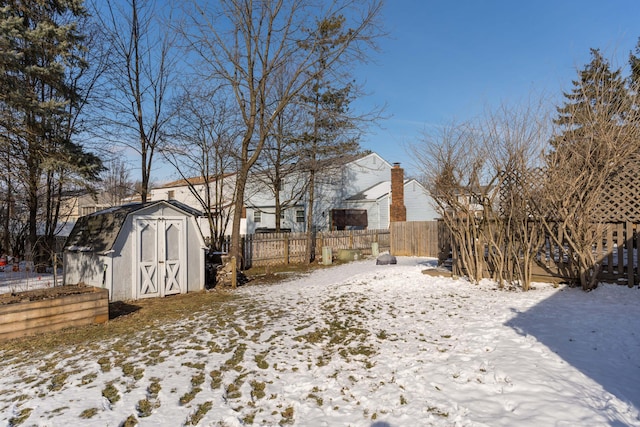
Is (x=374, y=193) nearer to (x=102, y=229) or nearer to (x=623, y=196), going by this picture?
(x=623, y=196)

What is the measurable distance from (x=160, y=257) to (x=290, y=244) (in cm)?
783

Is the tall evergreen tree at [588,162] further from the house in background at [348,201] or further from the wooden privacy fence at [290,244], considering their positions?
the house in background at [348,201]

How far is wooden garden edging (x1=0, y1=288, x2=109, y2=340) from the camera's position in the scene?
5.82 m

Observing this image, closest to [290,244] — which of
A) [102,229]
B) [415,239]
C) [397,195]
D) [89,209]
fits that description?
[415,239]

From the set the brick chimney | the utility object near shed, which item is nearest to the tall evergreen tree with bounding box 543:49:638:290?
the utility object near shed

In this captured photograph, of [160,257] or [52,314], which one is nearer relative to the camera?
[52,314]

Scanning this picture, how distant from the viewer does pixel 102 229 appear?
9086 millimetres

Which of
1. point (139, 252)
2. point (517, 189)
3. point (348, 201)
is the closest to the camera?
point (517, 189)

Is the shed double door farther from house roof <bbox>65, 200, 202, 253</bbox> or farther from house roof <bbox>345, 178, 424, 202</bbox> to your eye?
house roof <bbox>345, 178, 424, 202</bbox>

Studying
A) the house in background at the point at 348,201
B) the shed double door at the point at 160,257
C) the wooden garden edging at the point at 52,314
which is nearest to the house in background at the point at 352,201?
the house in background at the point at 348,201

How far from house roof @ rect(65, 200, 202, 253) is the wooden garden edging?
1925 mm

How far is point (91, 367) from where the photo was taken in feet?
14.9

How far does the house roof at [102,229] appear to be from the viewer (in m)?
8.63

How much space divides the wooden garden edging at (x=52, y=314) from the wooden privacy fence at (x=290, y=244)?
8.13 meters
